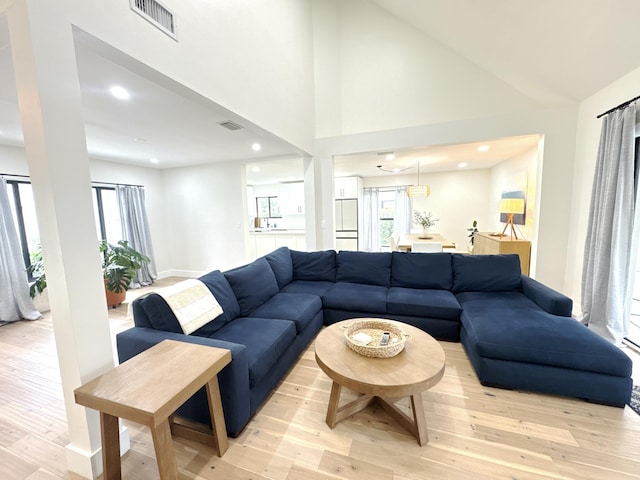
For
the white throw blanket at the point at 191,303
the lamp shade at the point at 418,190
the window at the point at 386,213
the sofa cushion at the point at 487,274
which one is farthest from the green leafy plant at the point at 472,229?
the white throw blanket at the point at 191,303

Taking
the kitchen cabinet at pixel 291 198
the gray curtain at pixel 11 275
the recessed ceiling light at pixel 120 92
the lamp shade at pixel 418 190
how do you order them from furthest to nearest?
the kitchen cabinet at pixel 291 198, the lamp shade at pixel 418 190, the gray curtain at pixel 11 275, the recessed ceiling light at pixel 120 92

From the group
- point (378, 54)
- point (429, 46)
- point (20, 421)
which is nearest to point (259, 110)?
point (378, 54)

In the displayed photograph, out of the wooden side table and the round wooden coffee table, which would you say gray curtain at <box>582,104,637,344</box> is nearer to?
the round wooden coffee table

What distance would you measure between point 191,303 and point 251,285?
680mm

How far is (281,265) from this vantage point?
3283 mm

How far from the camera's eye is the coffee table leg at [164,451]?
1.09m

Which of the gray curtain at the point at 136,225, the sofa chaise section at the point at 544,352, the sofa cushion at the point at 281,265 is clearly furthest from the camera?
the gray curtain at the point at 136,225

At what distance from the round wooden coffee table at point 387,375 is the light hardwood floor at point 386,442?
0.26ft

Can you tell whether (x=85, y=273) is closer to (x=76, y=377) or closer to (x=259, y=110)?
(x=76, y=377)

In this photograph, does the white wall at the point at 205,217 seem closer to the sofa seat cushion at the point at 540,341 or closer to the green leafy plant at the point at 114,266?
the green leafy plant at the point at 114,266

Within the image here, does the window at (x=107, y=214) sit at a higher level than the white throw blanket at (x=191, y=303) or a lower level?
higher

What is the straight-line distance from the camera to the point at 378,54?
4.06 m

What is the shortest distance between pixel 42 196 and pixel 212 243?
4.62 meters

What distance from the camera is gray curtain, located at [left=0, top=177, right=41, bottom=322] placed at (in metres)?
3.45
